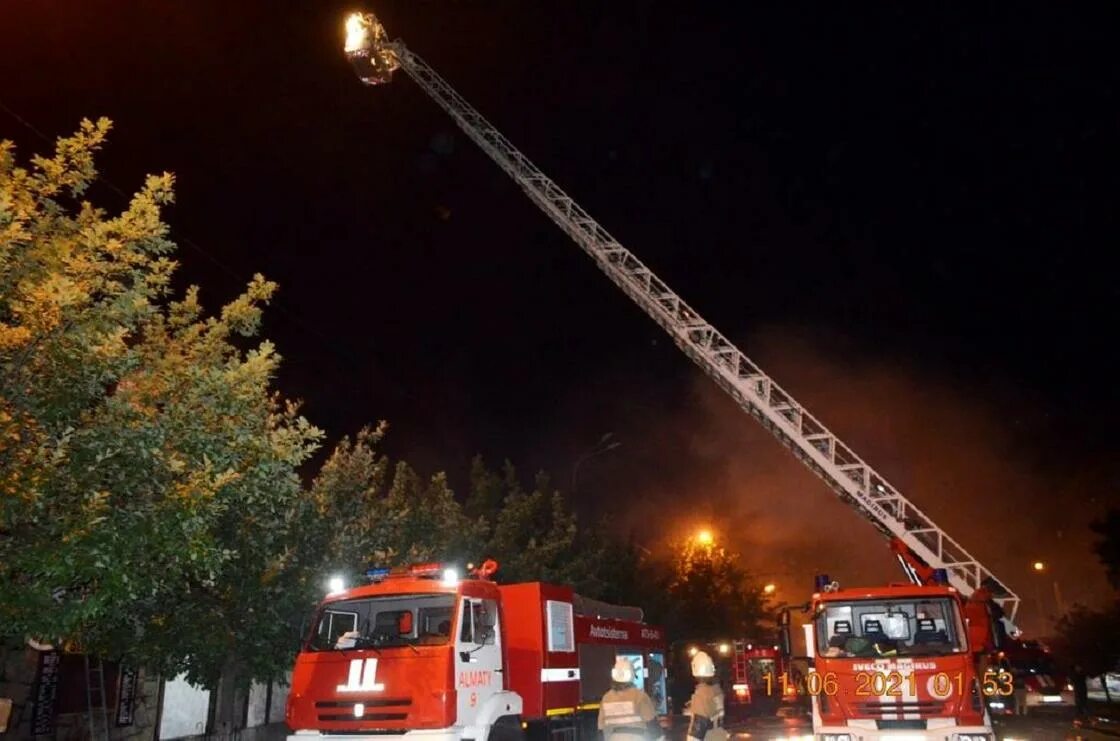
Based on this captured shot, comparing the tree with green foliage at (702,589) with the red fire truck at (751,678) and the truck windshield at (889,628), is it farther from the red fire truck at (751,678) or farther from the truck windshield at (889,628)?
the truck windshield at (889,628)

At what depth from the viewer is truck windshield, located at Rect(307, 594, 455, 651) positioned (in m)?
9.13

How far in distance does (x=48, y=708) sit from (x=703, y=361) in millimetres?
16836

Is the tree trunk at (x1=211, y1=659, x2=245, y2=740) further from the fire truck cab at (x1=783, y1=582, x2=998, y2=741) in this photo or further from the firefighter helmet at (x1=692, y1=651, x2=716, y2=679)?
the fire truck cab at (x1=783, y1=582, x2=998, y2=741)

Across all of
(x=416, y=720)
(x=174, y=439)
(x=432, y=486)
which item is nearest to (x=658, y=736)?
(x=416, y=720)

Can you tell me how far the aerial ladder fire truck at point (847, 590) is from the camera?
9.83 meters

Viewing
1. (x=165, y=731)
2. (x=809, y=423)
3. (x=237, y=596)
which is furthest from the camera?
(x=809, y=423)

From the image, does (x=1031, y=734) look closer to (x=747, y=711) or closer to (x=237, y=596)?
(x=747, y=711)

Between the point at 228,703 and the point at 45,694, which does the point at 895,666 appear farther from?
the point at 45,694

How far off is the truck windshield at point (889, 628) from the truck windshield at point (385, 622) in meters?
4.96

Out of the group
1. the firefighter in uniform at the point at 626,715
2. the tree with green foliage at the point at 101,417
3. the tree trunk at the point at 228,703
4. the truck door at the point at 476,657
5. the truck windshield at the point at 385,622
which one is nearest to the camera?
the tree with green foliage at the point at 101,417

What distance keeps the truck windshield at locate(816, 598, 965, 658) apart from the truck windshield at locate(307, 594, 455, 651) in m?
4.96

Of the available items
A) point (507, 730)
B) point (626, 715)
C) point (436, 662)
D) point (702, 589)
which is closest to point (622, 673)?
point (626, 715)

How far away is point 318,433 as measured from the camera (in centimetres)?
772

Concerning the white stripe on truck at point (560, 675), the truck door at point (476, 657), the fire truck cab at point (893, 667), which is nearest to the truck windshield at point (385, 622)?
the truck door at point (476, 657)
